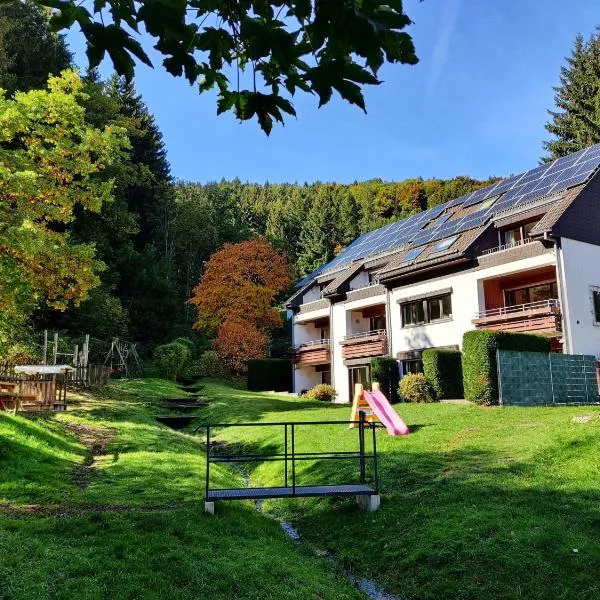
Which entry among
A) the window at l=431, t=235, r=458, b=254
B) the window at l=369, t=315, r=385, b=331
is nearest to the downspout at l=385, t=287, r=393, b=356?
the window at l=369, t=315, r=385, b=331

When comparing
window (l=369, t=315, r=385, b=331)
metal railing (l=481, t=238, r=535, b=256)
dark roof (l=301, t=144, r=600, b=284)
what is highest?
dark roof (l=301, t=144, r=600, b=284)

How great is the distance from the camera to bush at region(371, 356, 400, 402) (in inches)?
1068

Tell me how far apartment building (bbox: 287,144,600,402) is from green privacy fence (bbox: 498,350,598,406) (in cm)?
186

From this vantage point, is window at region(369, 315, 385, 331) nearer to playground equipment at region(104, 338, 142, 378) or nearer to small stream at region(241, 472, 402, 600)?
playground equipment at region(104, 338, 142, 378)

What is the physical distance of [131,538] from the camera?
7.58 meters

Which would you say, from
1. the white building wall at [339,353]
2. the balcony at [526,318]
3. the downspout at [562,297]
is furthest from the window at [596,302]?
the white building wall at [339,353]

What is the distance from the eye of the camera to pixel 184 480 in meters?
12.0

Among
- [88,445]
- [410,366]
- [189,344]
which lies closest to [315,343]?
[410,366]

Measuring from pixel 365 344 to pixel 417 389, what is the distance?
8.59 m

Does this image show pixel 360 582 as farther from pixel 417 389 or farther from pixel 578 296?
pixel 578 296

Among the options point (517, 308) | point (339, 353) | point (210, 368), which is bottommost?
point (210, 368)

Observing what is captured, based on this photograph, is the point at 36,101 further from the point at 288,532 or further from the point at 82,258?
the point at 288,532

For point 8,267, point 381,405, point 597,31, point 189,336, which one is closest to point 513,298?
point 381,405

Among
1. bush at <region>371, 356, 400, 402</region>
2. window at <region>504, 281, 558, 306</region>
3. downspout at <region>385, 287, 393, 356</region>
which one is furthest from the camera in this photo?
downspout at <region>385, 287, 393, 356</region>
